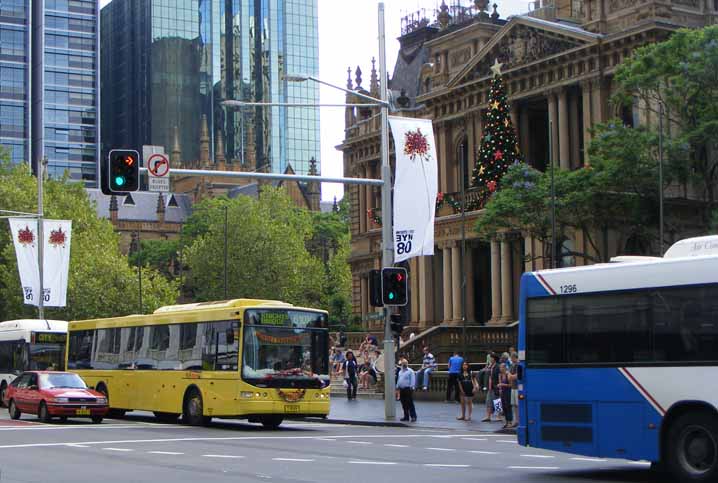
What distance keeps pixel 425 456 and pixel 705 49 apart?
25362 mm

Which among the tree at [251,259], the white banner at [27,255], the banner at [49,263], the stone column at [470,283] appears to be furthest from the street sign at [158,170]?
the tree at [251,259]

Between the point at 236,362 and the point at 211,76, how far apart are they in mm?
156077

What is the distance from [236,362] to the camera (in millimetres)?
29766

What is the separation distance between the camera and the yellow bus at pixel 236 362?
29734 mm

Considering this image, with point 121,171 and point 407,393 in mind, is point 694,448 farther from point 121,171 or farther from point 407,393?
point 407,393

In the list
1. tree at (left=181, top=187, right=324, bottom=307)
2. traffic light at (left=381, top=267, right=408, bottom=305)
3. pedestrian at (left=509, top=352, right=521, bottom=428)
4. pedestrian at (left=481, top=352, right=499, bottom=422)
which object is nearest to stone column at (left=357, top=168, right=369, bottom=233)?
tree at (left=181, top=187, right=324, bottom=307)

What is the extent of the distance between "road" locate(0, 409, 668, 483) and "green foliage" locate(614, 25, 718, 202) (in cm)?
1847

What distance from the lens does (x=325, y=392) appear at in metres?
30.7

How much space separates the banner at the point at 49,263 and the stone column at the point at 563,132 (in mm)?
23437

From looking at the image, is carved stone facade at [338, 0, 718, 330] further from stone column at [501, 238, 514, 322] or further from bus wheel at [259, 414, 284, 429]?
bus wheel at [259, 414, 284, 429]

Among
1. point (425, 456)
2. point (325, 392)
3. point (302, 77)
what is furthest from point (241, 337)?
point (425, 456)

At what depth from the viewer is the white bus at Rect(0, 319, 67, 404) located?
4409 cm

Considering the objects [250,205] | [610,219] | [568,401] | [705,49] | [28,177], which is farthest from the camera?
[250,205]

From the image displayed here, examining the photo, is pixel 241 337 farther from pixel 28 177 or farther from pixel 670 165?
pixel 28 177
